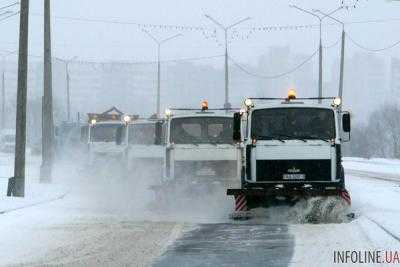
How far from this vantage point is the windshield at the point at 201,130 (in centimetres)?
2053

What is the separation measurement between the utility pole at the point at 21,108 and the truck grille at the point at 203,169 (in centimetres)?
493

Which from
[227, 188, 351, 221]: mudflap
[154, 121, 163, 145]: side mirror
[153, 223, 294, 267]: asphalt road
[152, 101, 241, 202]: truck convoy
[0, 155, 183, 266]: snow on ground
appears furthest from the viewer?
[154, 121, 163, 145]: side mirror

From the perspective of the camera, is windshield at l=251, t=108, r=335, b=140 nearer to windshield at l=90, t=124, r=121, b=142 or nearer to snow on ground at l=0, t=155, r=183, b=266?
snow on ground at l=0, t=155, r=183, b=266

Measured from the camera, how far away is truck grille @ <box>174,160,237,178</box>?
20.0m

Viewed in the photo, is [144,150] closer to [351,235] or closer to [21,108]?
[21,108]

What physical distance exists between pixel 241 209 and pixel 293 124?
2.13 meters

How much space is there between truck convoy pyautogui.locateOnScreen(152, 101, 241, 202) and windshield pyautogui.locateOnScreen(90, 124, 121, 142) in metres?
8.72

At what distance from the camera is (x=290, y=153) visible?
1698 cm

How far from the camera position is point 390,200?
72.2 ft

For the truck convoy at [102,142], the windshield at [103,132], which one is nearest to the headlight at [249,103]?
the truck convoy at [102,142]

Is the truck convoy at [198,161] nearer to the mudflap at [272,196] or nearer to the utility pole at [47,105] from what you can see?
the mudflap at [272,196]

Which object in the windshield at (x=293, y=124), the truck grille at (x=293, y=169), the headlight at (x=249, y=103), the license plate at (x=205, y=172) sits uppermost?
the headlight at (x=249, y=103)

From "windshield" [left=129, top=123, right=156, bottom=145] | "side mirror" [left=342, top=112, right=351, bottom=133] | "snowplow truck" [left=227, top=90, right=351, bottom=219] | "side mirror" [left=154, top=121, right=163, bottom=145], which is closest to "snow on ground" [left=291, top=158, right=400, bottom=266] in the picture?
"snowplow truck" [left=227, top=90, right=351, bottom=219]

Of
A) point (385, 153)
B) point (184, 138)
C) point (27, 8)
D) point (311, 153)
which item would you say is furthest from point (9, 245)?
point (385, 153)
